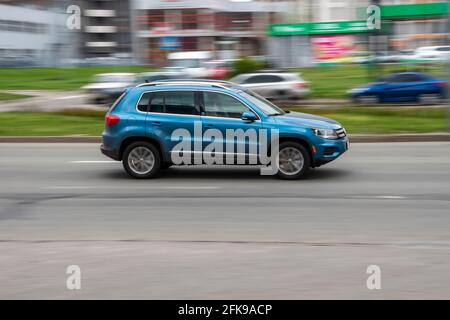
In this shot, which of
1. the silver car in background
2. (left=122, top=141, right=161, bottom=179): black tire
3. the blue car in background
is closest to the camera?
(left=122, top=141, right=161, bottom=179): black tire

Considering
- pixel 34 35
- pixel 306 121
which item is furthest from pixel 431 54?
pixel 34 35

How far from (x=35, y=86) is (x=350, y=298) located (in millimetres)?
49770

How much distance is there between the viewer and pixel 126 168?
42.4 ft

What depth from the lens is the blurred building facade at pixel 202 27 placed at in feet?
254

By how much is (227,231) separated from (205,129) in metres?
3.97

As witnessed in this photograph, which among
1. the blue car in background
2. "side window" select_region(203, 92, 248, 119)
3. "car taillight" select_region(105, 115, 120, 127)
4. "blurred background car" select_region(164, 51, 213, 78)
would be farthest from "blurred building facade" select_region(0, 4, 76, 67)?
"side window" select_region(203, 92, 248, 119)

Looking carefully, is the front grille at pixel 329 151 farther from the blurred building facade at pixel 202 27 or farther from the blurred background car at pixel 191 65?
the blurred building facade at pixel 202 27

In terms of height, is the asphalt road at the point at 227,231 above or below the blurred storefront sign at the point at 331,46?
below

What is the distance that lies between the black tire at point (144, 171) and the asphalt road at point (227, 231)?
223 millimetres

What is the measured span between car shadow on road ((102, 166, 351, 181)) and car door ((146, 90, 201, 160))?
0.74 m

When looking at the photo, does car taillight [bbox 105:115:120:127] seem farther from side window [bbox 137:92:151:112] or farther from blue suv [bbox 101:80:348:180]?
side window [bbox 137:92:151:112]

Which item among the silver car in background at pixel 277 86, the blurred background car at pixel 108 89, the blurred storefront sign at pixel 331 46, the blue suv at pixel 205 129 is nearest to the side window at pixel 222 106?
the blue suv at pixel 205 129

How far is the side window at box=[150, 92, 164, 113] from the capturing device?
12.7 meters

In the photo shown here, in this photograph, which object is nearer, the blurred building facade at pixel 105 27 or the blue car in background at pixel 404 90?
the blue car in background at pixel 404 90
